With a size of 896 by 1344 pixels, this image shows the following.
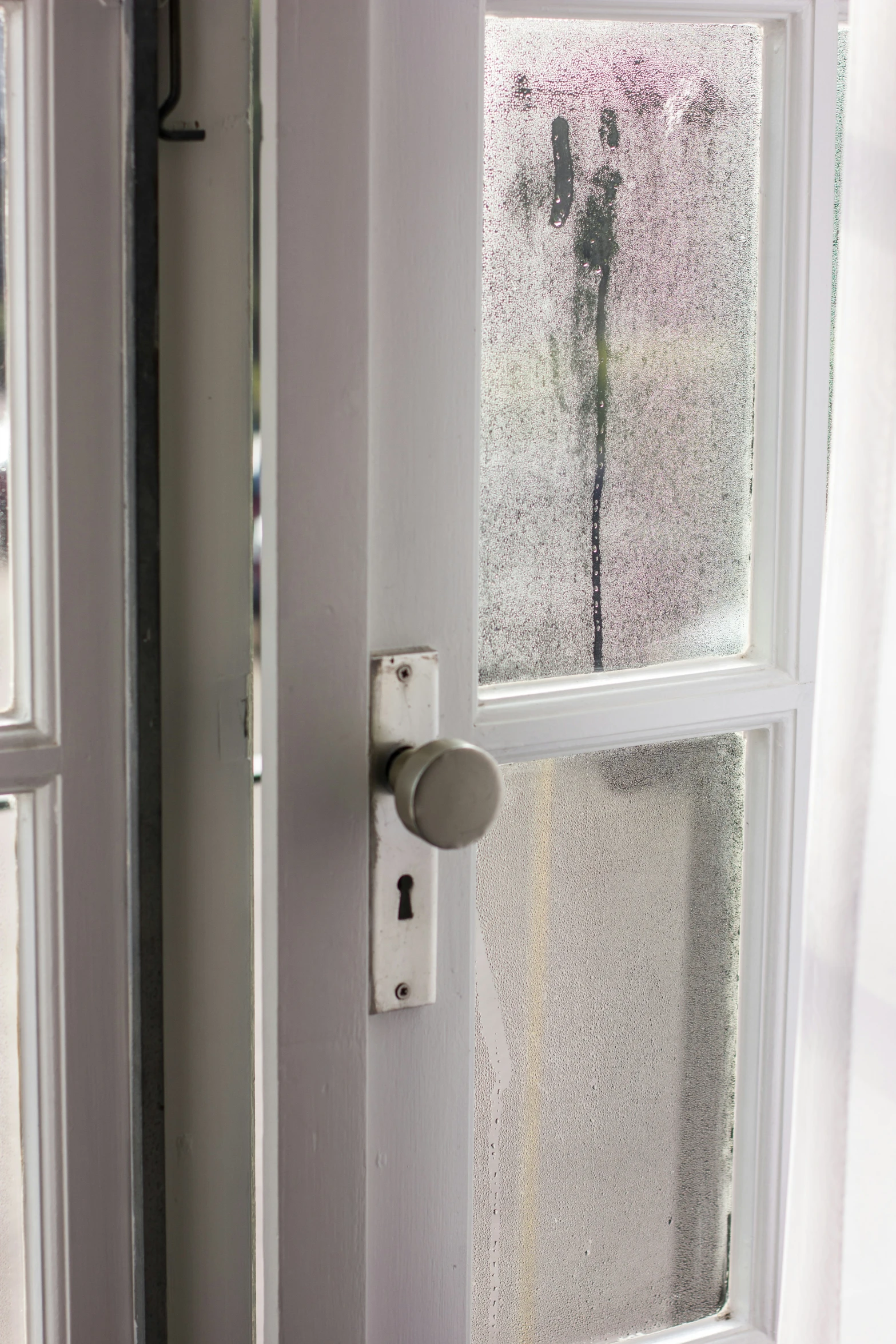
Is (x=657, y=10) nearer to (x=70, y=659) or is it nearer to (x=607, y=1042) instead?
(x=70, y=659)

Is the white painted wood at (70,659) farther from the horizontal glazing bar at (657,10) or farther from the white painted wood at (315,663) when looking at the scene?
the horizontal glazing bar at (657,10)

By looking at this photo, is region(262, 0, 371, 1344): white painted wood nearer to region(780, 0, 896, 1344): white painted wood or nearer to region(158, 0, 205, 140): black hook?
region(158, 0, 205, 140): black hook

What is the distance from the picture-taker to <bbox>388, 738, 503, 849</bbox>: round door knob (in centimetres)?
73

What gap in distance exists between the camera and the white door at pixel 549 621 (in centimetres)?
74

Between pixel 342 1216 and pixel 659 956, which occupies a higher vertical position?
pixel 659 956

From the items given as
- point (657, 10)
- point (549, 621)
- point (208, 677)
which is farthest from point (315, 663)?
point (657, 10)

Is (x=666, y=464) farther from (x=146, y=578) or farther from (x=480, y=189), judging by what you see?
(x=146, y=578)

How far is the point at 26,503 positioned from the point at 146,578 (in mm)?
82

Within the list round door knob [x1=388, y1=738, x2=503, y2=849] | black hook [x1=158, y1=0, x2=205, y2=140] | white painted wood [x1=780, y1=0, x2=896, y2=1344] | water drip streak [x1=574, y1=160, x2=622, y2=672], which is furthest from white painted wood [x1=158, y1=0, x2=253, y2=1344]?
white painted wood [x1=780, y1=0, x2=896, y2=1344]

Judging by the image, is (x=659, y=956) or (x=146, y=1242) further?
(x=659, y=956)

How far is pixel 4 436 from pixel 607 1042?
596mm

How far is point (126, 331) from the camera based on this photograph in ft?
2.43

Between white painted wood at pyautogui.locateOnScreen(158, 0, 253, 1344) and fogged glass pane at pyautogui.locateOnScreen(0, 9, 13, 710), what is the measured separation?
0.09 metres

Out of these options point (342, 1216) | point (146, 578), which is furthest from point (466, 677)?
point (342, 1216)
